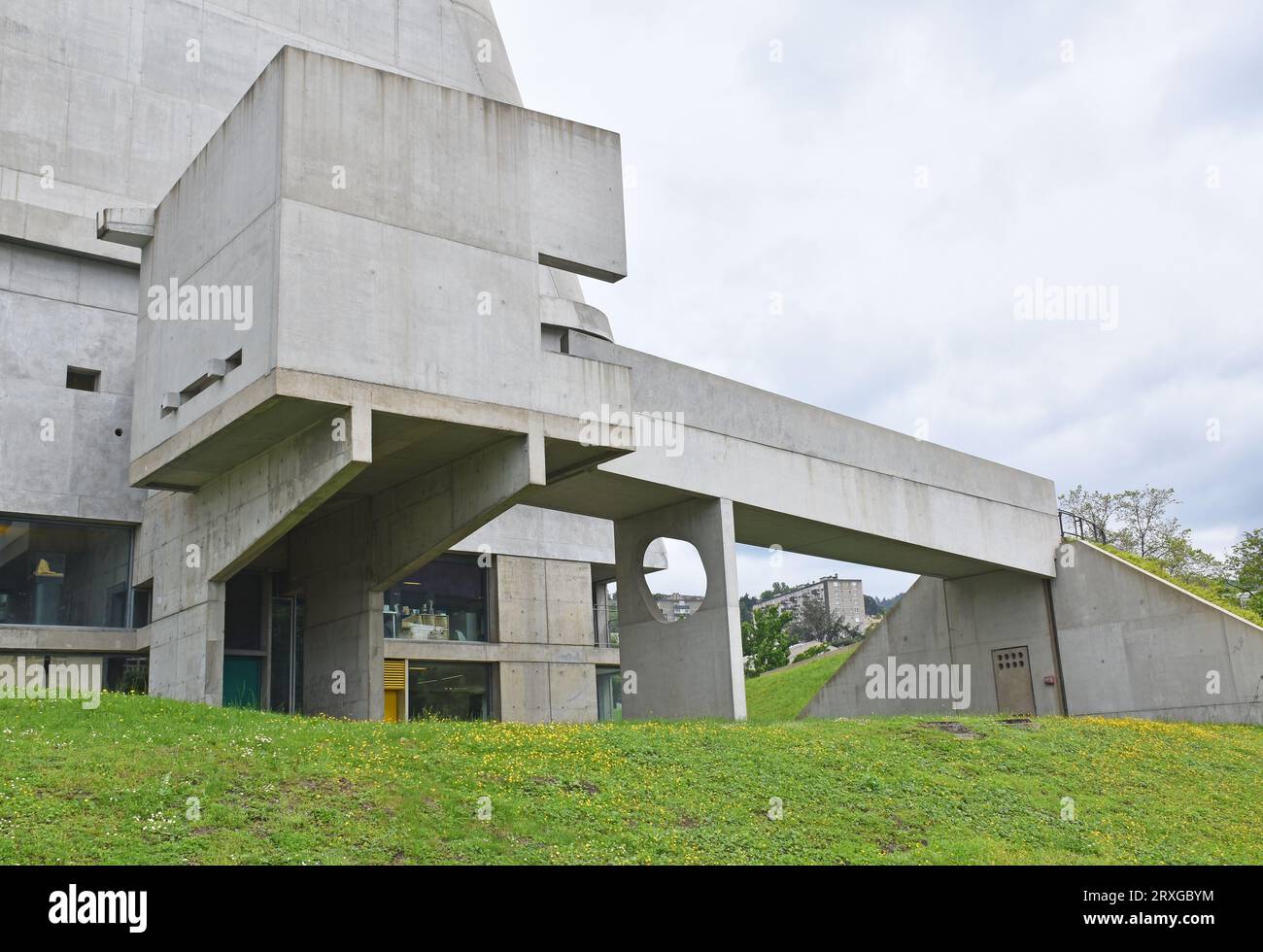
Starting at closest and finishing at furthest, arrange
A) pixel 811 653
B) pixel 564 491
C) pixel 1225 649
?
pixel 564 491
pixel 1225 649
pixel 811 653

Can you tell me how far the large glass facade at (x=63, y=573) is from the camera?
23234 millimetres

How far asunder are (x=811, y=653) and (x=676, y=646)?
145ft

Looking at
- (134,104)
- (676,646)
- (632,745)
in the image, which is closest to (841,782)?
(632,745)

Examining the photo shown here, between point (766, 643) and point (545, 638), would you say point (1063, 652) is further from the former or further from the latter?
point (766, 643)

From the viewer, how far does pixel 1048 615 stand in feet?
101

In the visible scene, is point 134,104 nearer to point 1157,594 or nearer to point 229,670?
point 229,670

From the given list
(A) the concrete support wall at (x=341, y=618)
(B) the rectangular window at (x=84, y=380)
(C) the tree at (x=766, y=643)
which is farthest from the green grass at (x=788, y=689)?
(B) the rectangular window at (x=84, y=380)

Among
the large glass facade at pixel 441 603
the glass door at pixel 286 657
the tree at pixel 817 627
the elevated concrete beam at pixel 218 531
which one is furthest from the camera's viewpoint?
the tree at pixel 817 627

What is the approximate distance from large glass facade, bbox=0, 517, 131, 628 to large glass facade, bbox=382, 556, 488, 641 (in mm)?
6000

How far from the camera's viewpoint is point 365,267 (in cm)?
1789

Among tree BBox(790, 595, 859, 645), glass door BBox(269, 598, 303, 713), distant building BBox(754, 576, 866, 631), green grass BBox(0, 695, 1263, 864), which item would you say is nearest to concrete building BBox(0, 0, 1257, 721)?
glass door BBox(269, 598, 303, 713)

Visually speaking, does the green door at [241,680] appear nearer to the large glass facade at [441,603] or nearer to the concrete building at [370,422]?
the concrete building at [370,422]

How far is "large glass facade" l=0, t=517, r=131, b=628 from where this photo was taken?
76.2ft

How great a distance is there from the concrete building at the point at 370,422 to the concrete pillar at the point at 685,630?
0.07m
